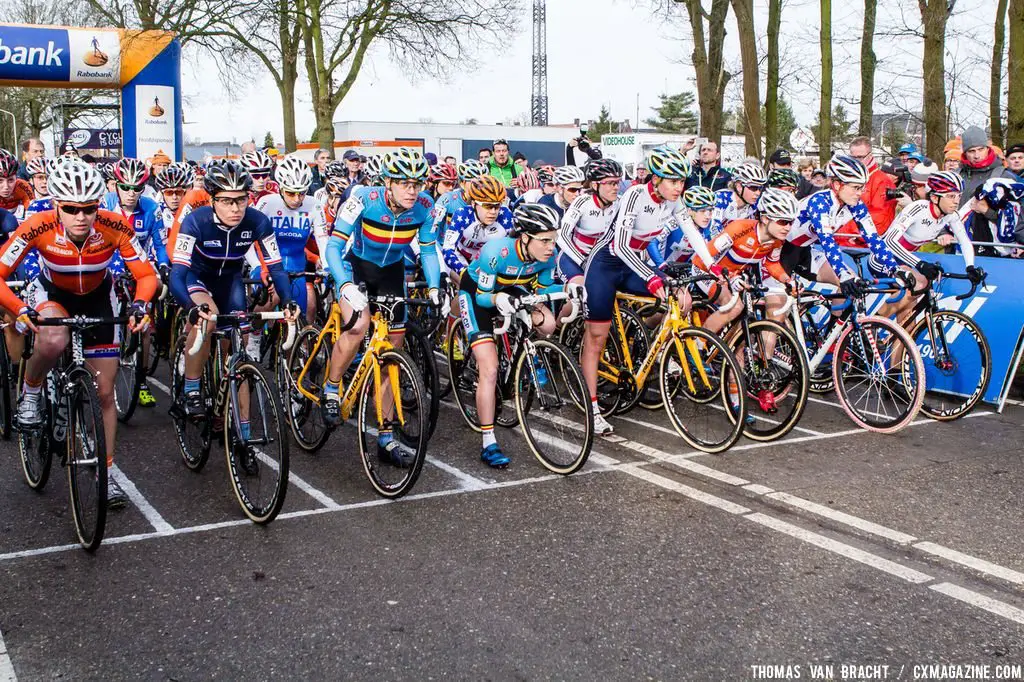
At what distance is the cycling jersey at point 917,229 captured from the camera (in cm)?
873

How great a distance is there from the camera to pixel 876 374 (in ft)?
25.3

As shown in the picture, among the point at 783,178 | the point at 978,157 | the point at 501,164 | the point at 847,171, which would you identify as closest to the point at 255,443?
the point at 847,171

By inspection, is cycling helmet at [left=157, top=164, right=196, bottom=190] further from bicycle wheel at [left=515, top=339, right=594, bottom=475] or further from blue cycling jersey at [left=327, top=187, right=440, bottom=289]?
bicycle wheel at [left=515, top=339, right=594, bottom=475]

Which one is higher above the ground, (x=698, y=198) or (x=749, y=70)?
(x=749, y=70)

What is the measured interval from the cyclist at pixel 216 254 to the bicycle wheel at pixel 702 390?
272 cm

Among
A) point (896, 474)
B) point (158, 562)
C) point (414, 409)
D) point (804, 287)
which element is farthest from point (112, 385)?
point (804, 287)

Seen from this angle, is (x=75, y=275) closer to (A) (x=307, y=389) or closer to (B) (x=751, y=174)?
(A) (x=307, y=389)

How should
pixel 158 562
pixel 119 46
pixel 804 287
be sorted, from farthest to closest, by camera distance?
pixel 119 46, pixel 804 287, pixel 158 562

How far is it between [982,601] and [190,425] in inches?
190

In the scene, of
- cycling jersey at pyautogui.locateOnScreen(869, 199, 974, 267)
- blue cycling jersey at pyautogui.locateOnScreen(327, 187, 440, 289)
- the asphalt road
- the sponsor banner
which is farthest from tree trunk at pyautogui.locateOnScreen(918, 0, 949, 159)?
the sponsor banner

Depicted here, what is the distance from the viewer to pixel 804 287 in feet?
28.2

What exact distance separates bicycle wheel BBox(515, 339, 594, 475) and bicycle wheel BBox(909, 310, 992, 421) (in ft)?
10.4

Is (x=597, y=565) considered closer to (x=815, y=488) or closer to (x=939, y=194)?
(x=815, y=488)

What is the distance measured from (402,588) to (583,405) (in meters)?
2.14
